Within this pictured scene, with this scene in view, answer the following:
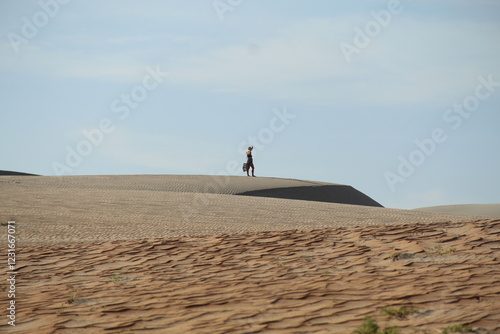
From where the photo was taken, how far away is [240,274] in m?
7.93

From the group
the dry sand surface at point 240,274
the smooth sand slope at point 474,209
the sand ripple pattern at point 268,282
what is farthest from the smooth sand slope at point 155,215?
the smooth sand slope at point 474,209

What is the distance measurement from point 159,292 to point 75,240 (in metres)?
5.05

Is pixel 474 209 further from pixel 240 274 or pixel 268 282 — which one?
pixel 268 282

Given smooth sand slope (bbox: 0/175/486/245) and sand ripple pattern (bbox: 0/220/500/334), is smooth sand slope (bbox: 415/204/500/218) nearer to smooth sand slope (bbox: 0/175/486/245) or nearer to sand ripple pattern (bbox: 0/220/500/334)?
smooth sand slope (bbox: 0/175/486/245)

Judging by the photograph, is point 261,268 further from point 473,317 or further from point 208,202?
point 208,202

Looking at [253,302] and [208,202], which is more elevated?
[208,202]

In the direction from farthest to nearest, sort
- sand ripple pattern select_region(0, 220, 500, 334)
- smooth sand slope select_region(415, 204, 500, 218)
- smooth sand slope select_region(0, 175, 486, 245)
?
1. smooth sand slope select_region(415, 204, 500, 218)
2. smooth sand slope select_region(0, 175, 486, 245)
3. sand ripple pattern select_region(0, 220, 500, 334)

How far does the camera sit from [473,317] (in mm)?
5320

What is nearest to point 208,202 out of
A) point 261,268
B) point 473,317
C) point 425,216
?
point 425,216

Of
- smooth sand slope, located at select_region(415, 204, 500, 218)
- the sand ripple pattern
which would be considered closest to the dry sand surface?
the sand ripple pattern

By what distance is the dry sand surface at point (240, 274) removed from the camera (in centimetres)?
572

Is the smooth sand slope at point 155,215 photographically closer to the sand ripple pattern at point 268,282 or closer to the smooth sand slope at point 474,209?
the sand ripple pattern at point 268,282

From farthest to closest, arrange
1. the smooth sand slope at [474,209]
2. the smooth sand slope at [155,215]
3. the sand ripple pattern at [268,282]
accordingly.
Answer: the smooth sand slope at [474,209], the smooth sand slope at [155,215], the sand ripple pattern at [268,282]

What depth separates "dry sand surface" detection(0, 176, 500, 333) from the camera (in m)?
5.72
